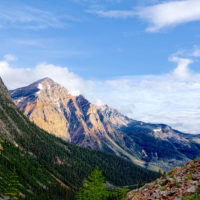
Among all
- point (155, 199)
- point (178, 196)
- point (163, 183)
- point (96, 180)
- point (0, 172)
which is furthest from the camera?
point (0, 172)

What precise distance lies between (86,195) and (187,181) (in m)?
37.6

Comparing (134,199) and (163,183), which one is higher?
(163,183)

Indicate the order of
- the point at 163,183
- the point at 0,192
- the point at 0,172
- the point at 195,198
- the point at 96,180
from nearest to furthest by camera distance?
1. the point at 195,198
2. the point at 163,183
3. the point at 96,180
4. the point at 0,192
5. the point at 0,172

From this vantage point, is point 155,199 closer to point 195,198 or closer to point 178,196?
point 178,196

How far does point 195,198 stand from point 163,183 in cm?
1035

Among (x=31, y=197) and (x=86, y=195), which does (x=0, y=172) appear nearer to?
(x=31, y=197)

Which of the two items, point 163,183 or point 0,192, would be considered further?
point 0,192

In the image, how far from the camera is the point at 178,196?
25016 millimetres

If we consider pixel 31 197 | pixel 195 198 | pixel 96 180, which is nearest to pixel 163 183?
pixel 195 198

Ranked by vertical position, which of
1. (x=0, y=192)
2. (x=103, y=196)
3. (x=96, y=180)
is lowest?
(x=0, y=192)

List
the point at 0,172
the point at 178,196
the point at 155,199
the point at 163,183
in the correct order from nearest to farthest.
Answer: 1. the point at 178,196
2. the point at 155,199
3. the point at 163,183
4. the point at 0,172

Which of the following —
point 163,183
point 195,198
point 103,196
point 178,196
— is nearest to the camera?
point 195,198

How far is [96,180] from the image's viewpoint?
56.2 meters

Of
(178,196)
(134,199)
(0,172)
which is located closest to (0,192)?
(0,172)
